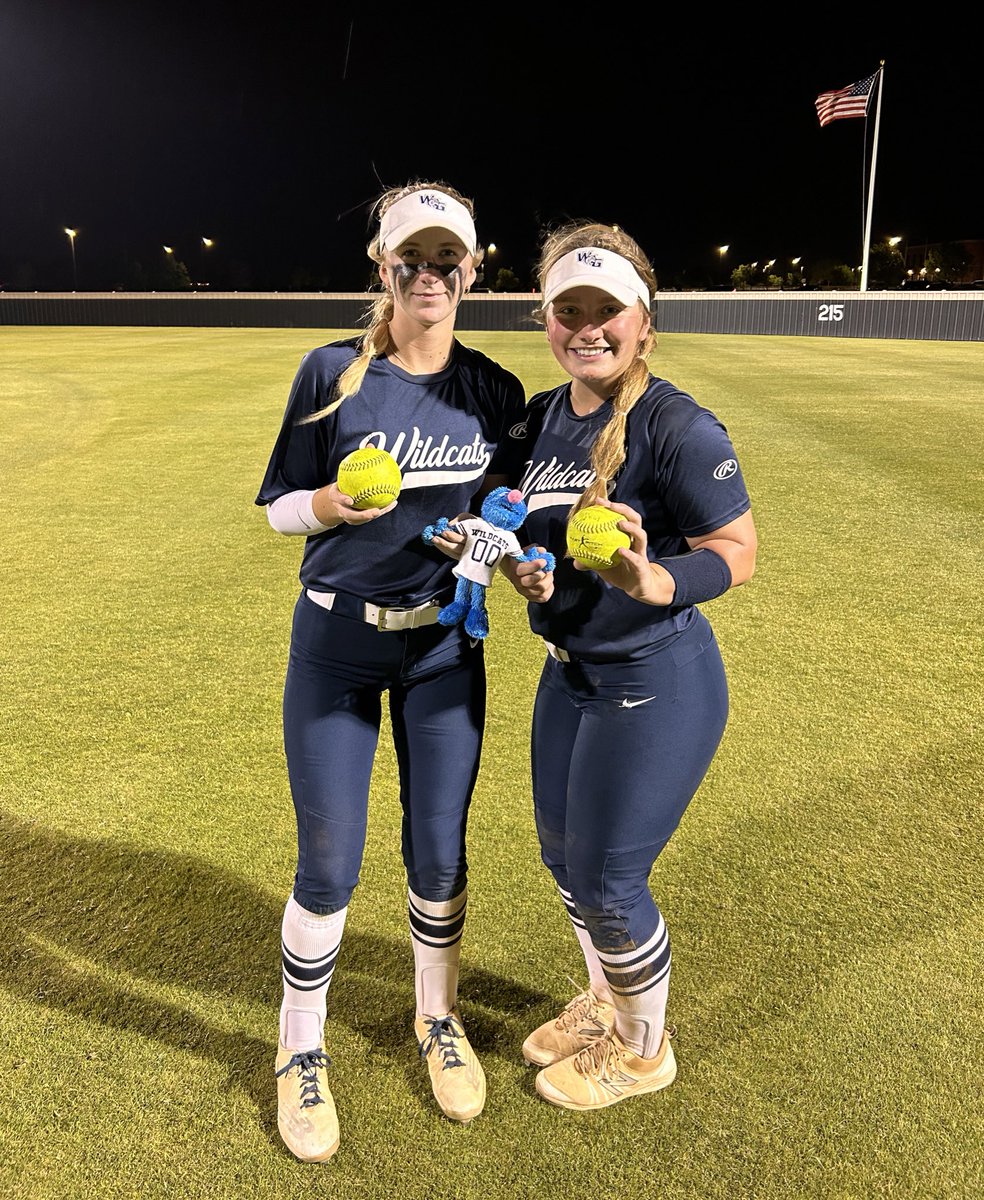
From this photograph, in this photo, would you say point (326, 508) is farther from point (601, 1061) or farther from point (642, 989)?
point (601, 1061)

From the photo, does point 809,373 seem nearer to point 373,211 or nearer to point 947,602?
point 947,602

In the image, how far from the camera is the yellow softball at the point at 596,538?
207cm

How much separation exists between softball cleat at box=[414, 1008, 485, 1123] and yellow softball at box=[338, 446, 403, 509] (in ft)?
5.25

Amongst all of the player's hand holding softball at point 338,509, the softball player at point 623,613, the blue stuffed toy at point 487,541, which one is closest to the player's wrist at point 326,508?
the player's hand holding softball at point 338,509

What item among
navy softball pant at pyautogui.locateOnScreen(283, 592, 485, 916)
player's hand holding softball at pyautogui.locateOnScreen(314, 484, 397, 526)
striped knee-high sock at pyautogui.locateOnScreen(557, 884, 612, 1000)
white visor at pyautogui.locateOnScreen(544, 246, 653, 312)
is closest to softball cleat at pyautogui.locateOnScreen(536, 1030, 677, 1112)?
striped knee-high sock at pyautogui.locateOnScreen(557, 884, 612, 1000)

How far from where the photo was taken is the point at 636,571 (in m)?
2.13

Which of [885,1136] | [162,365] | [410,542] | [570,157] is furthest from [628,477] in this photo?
[570,157]

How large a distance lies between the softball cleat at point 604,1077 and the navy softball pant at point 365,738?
0.60 m

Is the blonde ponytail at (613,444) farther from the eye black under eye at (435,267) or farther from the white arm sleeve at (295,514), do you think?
the white arm sleeve at (295,514)

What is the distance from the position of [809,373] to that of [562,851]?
66.0ft

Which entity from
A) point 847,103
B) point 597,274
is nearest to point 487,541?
point 597,274

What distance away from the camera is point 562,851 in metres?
2.72

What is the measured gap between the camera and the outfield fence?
32000 millimetres

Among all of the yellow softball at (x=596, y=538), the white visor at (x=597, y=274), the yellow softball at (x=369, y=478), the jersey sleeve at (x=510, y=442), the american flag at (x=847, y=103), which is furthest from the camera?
the american flag at (x=847, y=103)
